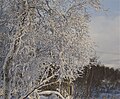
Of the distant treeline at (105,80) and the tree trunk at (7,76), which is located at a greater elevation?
the distant treeline at (105,80)

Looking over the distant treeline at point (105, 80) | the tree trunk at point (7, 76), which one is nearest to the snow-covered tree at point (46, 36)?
the tree trunk at point (7, 76)

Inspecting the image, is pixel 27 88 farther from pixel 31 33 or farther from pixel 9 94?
pixel 31 33

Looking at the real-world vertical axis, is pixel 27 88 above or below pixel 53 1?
below

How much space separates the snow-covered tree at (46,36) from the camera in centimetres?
1069

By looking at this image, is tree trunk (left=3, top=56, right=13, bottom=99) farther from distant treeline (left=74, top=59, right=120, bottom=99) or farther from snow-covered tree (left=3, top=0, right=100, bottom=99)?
distant treeline (left=74, top=59, right=120, bottom=99)

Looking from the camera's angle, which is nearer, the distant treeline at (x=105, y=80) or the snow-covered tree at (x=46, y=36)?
the snow-covered tree at (x=46, y=36)

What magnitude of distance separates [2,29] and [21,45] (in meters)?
0.64

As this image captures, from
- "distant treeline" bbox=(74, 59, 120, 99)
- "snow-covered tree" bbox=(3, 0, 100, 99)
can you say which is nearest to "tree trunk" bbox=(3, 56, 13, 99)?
"snow-covered tree" bbox=(3, 0, 100, 99)

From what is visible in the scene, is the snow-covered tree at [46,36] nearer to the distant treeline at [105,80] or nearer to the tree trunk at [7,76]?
the tree trunk at [7,76]

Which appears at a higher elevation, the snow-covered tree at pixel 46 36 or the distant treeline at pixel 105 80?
the distant treeline at pixel 105 80

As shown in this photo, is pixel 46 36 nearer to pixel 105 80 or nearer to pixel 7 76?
pixel 7 76

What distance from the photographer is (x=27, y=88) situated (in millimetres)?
11742

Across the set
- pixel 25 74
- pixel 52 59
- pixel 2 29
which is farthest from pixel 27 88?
pixel 2 29

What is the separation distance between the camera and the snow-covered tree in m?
10.7
